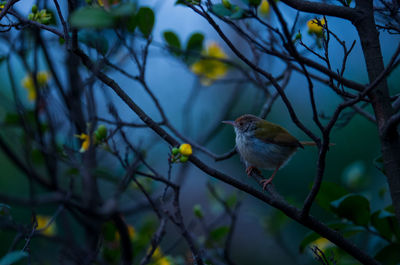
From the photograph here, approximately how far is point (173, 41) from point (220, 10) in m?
1.36

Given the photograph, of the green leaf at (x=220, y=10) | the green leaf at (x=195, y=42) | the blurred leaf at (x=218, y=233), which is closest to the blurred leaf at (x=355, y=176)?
the blurred leaf at (x=218, y=233)

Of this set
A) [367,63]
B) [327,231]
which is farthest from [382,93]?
[327,231]

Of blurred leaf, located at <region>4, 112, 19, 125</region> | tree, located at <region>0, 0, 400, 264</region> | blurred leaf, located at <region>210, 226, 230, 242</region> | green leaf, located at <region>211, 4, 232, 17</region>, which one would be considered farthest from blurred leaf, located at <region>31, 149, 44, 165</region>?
green leaf, located at <region>211, 4, 232, 17</region>

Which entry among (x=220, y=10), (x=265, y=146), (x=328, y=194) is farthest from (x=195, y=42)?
(x=328, y=194)

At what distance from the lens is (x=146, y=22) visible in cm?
234

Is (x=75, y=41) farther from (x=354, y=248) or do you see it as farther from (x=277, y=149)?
(x=277, y=149)

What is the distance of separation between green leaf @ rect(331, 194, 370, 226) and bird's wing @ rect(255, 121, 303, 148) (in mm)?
966

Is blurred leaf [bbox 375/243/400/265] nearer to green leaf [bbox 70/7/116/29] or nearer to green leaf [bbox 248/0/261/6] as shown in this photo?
green leaf [bbox 248/0/261/6]

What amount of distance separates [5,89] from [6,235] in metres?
1.73

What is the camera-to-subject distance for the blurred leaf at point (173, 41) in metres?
2.88

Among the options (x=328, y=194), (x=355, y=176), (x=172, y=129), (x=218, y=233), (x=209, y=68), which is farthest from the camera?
(x=209, y=68)

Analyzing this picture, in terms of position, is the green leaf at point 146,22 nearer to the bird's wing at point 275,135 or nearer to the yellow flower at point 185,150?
the yellow flower at point 185,150

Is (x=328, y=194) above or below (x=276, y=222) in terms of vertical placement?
above

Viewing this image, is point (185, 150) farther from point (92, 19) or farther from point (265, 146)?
point (265, 146)
